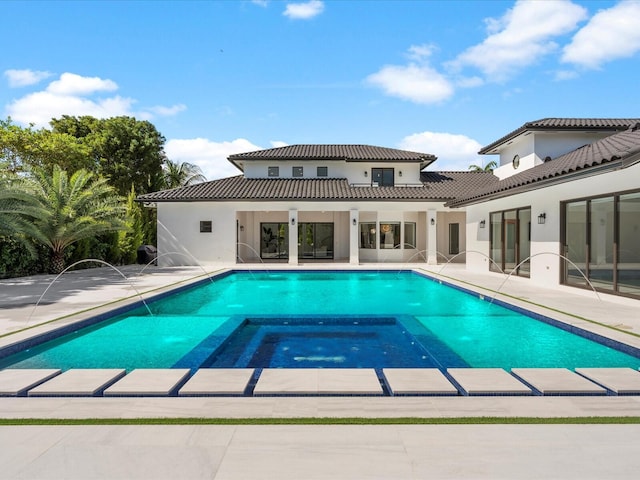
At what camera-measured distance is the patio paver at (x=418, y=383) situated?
4039 millimetres

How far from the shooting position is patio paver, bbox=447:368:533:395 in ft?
13.2

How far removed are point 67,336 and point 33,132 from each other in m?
20.0

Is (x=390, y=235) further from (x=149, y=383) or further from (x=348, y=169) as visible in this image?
(x=149, y=383)

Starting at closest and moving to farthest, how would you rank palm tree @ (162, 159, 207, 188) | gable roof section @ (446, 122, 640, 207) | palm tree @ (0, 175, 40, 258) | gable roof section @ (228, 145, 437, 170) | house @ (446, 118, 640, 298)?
1. gable roof section @ (446, 122, 640, 207)
2. house @ (446, 118, 640, 298)
3. palm tree @ (0, 175, 40, 258)
4. gable roof section @ (228, 145, 437, 170)
5. palm tree @ (162, 159, 207, 188)

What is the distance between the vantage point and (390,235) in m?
22.4

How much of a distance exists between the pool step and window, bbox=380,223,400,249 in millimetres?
17787

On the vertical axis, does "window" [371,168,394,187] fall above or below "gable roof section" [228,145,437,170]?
below

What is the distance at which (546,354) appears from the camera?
6.04 meters

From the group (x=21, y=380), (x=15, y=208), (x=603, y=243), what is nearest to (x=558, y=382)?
(x=21, y=380)

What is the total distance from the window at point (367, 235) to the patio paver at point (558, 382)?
18.2 m

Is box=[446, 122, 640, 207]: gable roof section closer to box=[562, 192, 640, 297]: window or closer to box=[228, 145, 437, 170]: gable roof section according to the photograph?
box=[562, 192, 640, 297]: window

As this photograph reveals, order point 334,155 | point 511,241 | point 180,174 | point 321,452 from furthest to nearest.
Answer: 1. point 180,174
2. point 334,155
3. point 511,241
4. point 321,452

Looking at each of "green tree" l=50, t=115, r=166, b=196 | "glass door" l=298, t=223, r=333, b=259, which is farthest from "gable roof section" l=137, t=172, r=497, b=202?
"green tree" l=50, t=115, r=166, b=196

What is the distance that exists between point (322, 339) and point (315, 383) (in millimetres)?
3046
